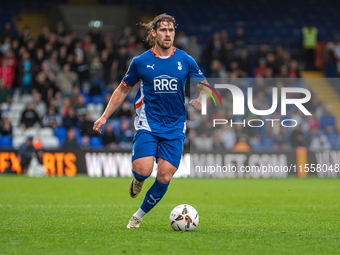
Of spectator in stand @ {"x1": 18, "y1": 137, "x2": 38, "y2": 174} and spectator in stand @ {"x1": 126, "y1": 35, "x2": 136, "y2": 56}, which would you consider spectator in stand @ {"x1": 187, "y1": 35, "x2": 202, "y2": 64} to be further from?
spectator in stand @ {"x1": 18, "y1": 137, "x2": 38, "y2": 174}

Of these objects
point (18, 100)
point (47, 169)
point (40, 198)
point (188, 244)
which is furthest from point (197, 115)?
point (188, 244)

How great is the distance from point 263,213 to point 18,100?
1468 cm

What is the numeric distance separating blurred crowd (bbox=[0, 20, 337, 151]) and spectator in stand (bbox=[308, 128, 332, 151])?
3 centimetres

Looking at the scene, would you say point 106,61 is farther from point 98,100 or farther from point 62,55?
point 62,55

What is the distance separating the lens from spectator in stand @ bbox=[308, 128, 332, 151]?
1698cm

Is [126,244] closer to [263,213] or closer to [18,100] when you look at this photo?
[263,213]

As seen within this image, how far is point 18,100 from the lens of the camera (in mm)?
20156

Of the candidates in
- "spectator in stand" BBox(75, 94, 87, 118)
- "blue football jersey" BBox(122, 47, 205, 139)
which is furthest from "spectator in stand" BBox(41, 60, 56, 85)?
"blue football jersey" BBox(122, 47, 205, 139)

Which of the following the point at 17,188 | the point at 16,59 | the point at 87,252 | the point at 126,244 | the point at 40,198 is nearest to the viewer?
the point at 87,252

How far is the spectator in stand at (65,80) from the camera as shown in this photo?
19453 millimetres

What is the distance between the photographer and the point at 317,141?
17.2 meters

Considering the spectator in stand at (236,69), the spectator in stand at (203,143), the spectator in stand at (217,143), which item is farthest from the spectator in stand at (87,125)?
the spectator in stand at (236,69)

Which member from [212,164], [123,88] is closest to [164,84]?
[123,88]

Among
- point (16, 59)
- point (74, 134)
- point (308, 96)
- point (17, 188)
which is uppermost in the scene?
point (16, 59)
